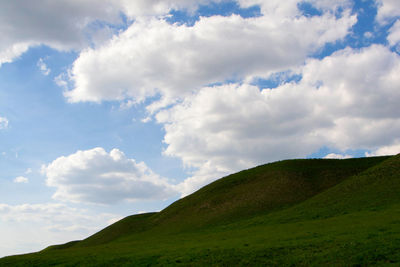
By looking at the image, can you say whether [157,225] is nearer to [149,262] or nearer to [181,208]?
[181,208]

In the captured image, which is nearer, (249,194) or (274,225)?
(274,225)

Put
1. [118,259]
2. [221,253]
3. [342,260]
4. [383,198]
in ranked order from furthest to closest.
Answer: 1. [383,198]
2. [118,259]
3. [221,253]
4. [342,260]

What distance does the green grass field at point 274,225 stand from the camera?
80.3 ft

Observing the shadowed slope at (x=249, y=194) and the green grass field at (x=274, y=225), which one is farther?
the shadowed slope at (x=249, y=194)

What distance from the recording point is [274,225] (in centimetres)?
4484

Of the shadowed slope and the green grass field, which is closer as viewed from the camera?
the green grass field

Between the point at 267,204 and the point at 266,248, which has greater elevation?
the point at 267,204

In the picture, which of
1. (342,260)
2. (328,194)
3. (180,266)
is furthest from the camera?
(328,194)

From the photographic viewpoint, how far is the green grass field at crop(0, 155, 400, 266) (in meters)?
24.5

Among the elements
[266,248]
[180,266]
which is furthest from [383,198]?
[180,266]

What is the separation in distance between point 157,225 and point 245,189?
21825 millimetres

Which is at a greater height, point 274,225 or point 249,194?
point 249,194

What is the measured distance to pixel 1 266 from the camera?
37031 mm

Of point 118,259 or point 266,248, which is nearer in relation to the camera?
point 266,248
